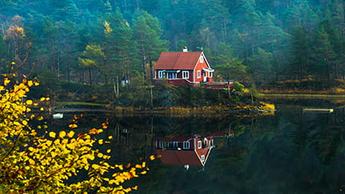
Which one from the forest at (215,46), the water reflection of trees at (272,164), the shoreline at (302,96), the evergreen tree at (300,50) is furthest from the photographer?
the evergreen tree at (300,50)

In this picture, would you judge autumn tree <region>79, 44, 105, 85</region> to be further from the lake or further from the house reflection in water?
the house reflection in water

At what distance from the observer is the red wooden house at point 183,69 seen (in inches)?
2516

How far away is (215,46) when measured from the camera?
8744 centimetres

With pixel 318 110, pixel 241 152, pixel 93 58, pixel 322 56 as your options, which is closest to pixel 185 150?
pixel 241 152

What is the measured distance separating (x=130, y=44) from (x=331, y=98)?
95.8ft

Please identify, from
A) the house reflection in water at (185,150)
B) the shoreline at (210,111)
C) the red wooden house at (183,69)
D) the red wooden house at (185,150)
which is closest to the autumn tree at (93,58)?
the red wooden house at (183,69)

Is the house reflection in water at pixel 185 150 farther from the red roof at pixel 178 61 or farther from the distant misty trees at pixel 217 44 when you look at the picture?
the distant misty trees at pixel 217 44

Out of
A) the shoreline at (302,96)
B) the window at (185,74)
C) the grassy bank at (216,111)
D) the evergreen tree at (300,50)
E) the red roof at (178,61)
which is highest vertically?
the evergreen tree at (300,50)

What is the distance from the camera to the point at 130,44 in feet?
226

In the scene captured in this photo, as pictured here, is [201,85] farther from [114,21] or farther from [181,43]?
[114,21]

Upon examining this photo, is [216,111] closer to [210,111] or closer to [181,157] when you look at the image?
[210,111]

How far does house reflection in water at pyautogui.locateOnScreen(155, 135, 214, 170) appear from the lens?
33.1 metres

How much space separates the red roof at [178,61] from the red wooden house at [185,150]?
931 inches

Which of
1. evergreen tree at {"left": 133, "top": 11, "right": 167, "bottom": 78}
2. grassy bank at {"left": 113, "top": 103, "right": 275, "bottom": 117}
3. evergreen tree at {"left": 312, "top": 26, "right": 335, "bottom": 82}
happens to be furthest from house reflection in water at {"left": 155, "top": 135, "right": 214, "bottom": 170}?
evergreen tree at {"left": 312, "top": 26, "right": 335, "bottom": 82}
